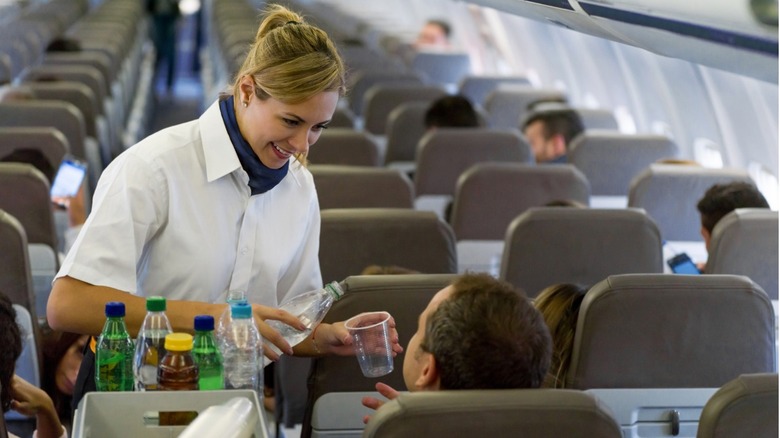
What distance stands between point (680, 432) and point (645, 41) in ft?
3.67

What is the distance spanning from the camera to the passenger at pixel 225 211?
278cm

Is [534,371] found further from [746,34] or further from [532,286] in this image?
[532,286]

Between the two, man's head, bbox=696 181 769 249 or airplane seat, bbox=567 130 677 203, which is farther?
airplane seat, bbox=567 130 677 203

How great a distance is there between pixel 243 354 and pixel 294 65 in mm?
658

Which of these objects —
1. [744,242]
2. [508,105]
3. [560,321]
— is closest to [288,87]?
[560,321]

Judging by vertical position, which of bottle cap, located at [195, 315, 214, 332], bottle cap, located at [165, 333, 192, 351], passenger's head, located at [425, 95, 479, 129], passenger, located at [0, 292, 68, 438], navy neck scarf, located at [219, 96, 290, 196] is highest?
navy neck scarf, located at [219, 96, 290, 196]

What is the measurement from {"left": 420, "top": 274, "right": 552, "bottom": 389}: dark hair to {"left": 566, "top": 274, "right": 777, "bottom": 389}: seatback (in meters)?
0.71

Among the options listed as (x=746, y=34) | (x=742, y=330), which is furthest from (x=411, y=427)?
(x=742, y=330)

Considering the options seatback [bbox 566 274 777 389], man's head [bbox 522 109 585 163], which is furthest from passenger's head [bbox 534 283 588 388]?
man's head [bbox 522 109 585 163]

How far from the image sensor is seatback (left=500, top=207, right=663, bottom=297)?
431 cm

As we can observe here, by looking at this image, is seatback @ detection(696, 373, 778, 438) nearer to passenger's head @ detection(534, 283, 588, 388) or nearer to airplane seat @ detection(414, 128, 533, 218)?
passenger's head @ detection(534, 283, 588, 388)

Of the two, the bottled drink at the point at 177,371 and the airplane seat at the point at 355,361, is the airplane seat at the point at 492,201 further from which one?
the bottled drink at the point at 177,371

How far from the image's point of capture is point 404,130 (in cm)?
828

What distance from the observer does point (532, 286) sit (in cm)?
A: 442
